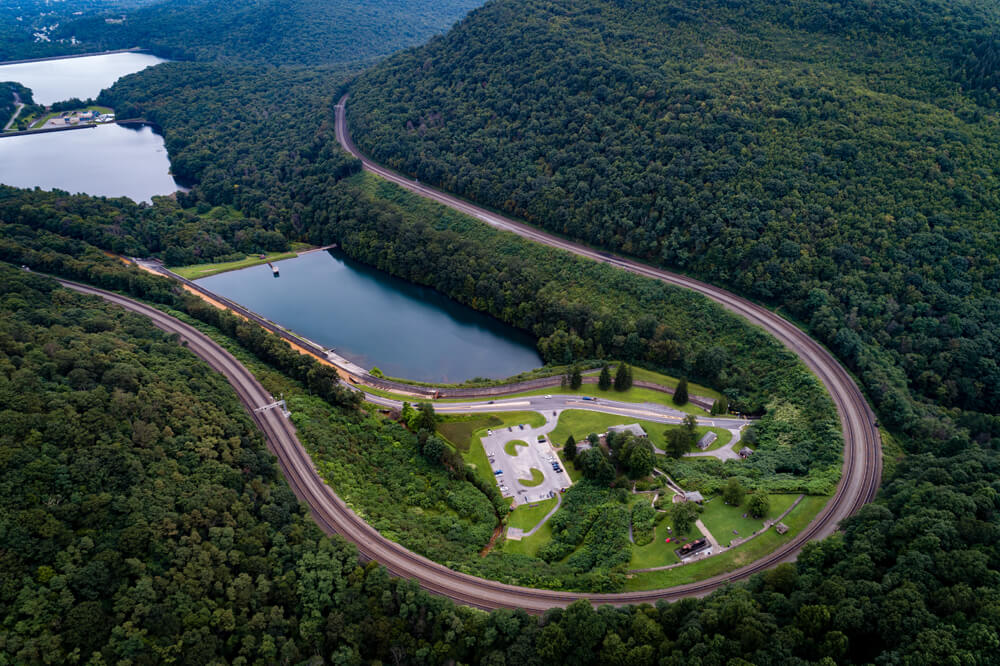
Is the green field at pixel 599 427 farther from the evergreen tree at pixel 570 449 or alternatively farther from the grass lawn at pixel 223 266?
the grass lawn at pixel 223 266

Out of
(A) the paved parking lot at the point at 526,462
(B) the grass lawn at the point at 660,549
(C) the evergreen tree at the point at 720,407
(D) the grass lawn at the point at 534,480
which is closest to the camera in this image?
(B) the grass lawn at the point at 660,549

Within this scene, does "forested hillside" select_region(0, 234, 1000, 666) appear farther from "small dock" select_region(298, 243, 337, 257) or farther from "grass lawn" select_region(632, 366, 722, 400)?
"small dock" select_region(298, 243, 337, 257)

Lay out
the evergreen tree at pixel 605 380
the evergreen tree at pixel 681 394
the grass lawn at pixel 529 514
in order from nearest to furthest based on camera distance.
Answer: the grass lawn at pixel 529 514
the evergreen tree at pixel 681 394
the evergreen tree at pixel 605 380

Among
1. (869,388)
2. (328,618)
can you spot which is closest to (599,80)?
(869,388)

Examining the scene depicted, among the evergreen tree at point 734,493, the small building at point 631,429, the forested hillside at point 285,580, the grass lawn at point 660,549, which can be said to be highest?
the forested hillside at point 285,580

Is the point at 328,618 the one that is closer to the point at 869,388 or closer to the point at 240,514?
the point at 240,514

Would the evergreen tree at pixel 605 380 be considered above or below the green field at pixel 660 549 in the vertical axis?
below

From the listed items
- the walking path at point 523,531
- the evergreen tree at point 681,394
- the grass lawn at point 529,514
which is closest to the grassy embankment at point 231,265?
the grass lawn at point 529,514
